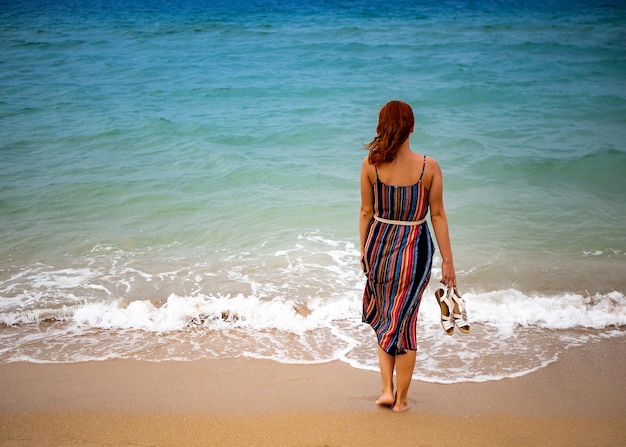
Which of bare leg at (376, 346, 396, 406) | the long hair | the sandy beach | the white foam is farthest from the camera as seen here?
the white foam

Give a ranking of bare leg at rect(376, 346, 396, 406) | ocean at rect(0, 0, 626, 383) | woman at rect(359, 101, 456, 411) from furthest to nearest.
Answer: ocean at rect(0, 0, 626, 383) → bare leg at rect(376, 346, 396, 406) → woman at rect(359, 101, 456, 411)

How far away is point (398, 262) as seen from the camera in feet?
10.8

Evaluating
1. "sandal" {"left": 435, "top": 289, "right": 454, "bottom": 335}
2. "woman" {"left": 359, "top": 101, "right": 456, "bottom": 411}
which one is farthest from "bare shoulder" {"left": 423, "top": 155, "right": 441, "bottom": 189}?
"sandal" {"left": 435, "top": 289, "right": 454, "bottom": 335}

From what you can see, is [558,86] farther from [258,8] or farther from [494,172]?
[258,8]

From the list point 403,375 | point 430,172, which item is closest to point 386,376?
point 403,375

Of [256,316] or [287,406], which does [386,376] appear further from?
[256,316]

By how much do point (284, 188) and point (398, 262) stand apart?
5.39 meters

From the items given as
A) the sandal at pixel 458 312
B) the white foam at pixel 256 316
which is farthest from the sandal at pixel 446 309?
the white foam at pixel 256 316

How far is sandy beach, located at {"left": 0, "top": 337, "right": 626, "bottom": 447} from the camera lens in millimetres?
3293

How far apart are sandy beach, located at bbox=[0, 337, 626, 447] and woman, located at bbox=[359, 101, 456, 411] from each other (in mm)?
347

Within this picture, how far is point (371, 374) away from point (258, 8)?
20.7m

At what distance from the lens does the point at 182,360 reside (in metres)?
4.31

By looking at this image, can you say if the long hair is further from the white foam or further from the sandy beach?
the white foam

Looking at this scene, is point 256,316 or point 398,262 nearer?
point 398,262
